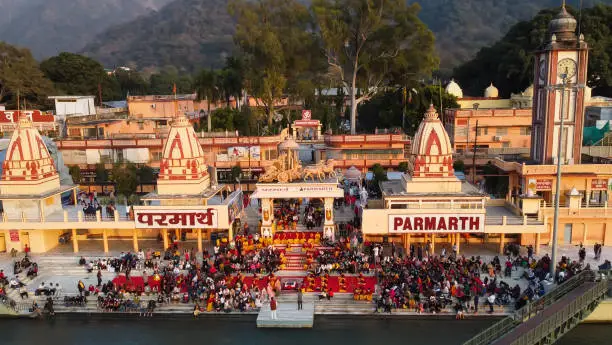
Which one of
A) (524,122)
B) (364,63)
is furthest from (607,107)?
(364,63)

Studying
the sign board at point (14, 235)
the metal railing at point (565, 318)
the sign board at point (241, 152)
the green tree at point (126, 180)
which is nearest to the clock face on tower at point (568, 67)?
the metal railing at point (565, 318)

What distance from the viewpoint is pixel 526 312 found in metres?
20.3

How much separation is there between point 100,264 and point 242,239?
7648 mm

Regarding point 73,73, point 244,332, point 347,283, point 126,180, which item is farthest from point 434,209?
point 73,73

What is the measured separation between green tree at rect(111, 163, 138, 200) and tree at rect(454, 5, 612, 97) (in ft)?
139

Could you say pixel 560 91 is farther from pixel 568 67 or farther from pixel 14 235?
pixel 14 235

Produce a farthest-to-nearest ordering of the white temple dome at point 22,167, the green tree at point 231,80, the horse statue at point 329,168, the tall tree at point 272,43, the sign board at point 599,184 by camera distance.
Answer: the green tree at point 231,80 → the tall tree at point 272,43 → the sign board at point 599,184 → the white temple dome at point 22,167 → the horse statue at point 329,168

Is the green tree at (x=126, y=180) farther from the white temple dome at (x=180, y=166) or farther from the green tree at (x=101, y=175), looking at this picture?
the white temple dome at (x=180, y=166)

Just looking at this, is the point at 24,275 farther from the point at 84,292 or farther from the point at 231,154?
the point at 231,154

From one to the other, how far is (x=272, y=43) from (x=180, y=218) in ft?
97.1

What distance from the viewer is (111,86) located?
3514 inches

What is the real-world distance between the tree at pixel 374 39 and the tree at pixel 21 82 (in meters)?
39.5

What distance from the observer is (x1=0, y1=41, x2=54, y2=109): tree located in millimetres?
67062

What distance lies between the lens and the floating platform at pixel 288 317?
22.7m
